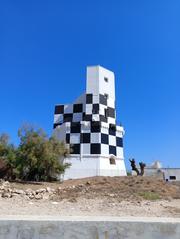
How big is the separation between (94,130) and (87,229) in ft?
77.7

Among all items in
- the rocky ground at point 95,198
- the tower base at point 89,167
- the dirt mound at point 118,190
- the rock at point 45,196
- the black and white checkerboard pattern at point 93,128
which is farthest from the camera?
the black and white checkerboard pattern at point 93,128

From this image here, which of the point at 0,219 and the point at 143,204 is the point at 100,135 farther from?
the point at 0,219

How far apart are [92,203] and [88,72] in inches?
623

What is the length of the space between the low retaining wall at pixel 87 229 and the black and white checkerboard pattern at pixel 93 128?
23.1 meters

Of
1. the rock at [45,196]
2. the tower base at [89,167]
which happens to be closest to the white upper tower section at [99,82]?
the tower base at [89,167]

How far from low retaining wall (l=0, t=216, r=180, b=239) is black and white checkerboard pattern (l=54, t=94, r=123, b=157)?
2309 centimetres

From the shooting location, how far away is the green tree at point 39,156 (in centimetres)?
2073

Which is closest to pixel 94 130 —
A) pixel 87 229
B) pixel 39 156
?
pixel 39 156

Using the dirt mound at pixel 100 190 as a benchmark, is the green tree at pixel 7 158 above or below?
above

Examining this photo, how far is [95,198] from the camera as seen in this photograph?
16641 millimetres

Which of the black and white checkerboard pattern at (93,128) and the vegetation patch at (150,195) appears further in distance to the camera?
the black and white checkerboard pattern at (93,128)

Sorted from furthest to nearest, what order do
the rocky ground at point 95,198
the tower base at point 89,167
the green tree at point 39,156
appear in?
the tower base at point 89,167, the green tree at point 39,156, the rocky ground at point 95,198

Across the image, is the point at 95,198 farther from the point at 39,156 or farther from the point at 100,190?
the point at 39,156

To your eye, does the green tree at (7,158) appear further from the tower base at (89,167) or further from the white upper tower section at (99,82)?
the white upper tower section at (99,82)
